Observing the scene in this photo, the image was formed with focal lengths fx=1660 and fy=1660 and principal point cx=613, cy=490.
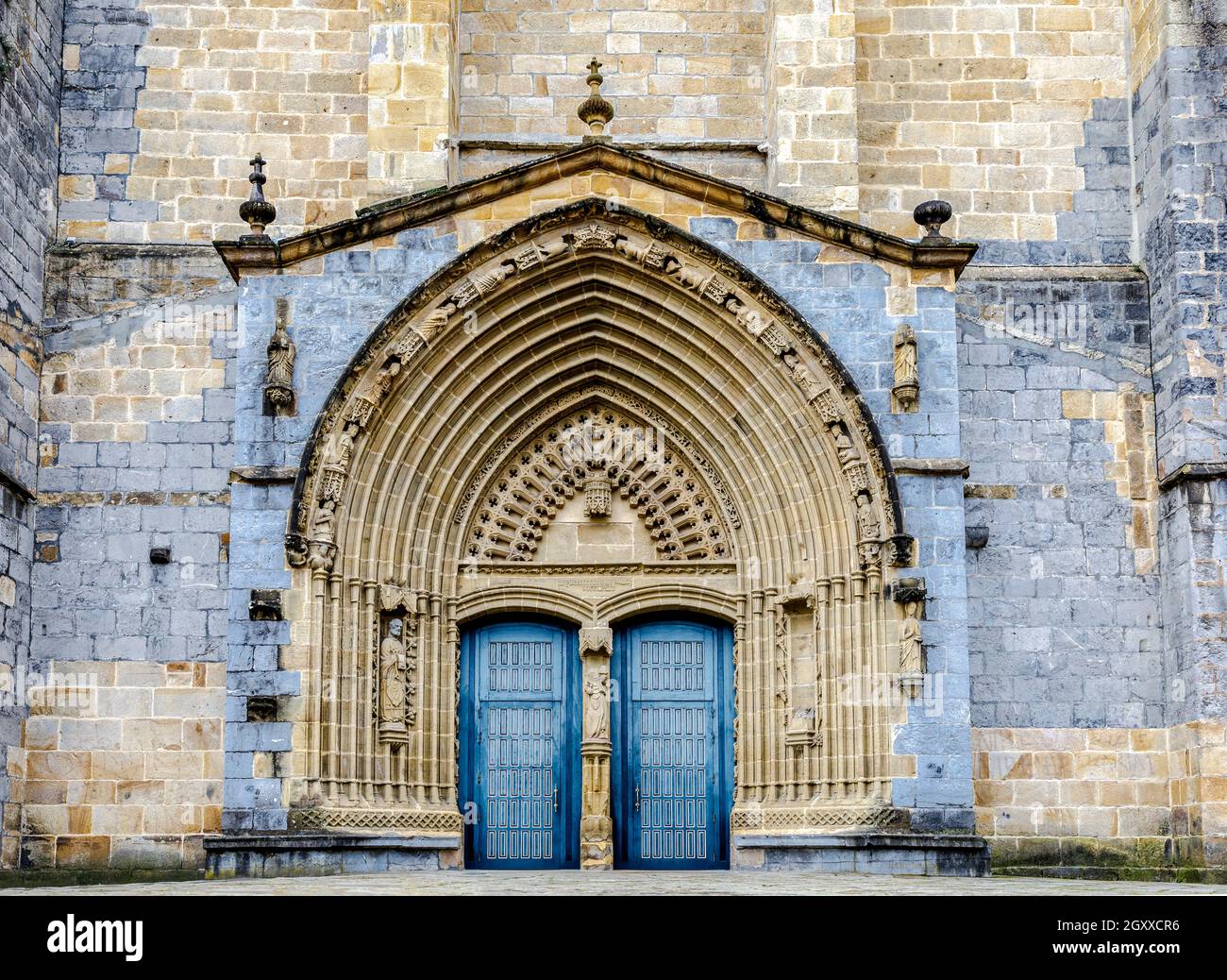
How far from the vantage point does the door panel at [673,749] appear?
41.2ft

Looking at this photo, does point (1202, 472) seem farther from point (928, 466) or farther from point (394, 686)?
point (394, 686)

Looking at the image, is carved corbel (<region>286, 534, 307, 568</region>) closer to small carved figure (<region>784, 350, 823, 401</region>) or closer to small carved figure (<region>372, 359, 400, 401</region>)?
small carved figure (<region>372, 359, 400, 401</region>)

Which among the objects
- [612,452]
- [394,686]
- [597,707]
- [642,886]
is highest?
[612,452]

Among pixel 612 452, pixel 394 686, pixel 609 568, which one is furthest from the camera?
pixel 612 452

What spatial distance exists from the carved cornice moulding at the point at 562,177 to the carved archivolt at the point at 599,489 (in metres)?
1.91

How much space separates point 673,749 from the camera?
12.7m

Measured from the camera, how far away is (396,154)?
44.2 feet

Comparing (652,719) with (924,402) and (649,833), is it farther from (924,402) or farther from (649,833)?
(924,402)

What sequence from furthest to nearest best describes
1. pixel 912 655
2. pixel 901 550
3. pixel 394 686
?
pixel 394 686 < pixel 901 550 < pixel 912 655

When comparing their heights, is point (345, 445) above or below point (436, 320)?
below

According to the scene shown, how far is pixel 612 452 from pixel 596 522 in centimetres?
57

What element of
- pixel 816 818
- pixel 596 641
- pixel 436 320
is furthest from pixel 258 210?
pixel 816 818

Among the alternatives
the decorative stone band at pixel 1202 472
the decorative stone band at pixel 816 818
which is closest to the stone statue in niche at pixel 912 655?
the decorative stone band at pixel 816 818

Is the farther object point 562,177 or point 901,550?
point 562,177
